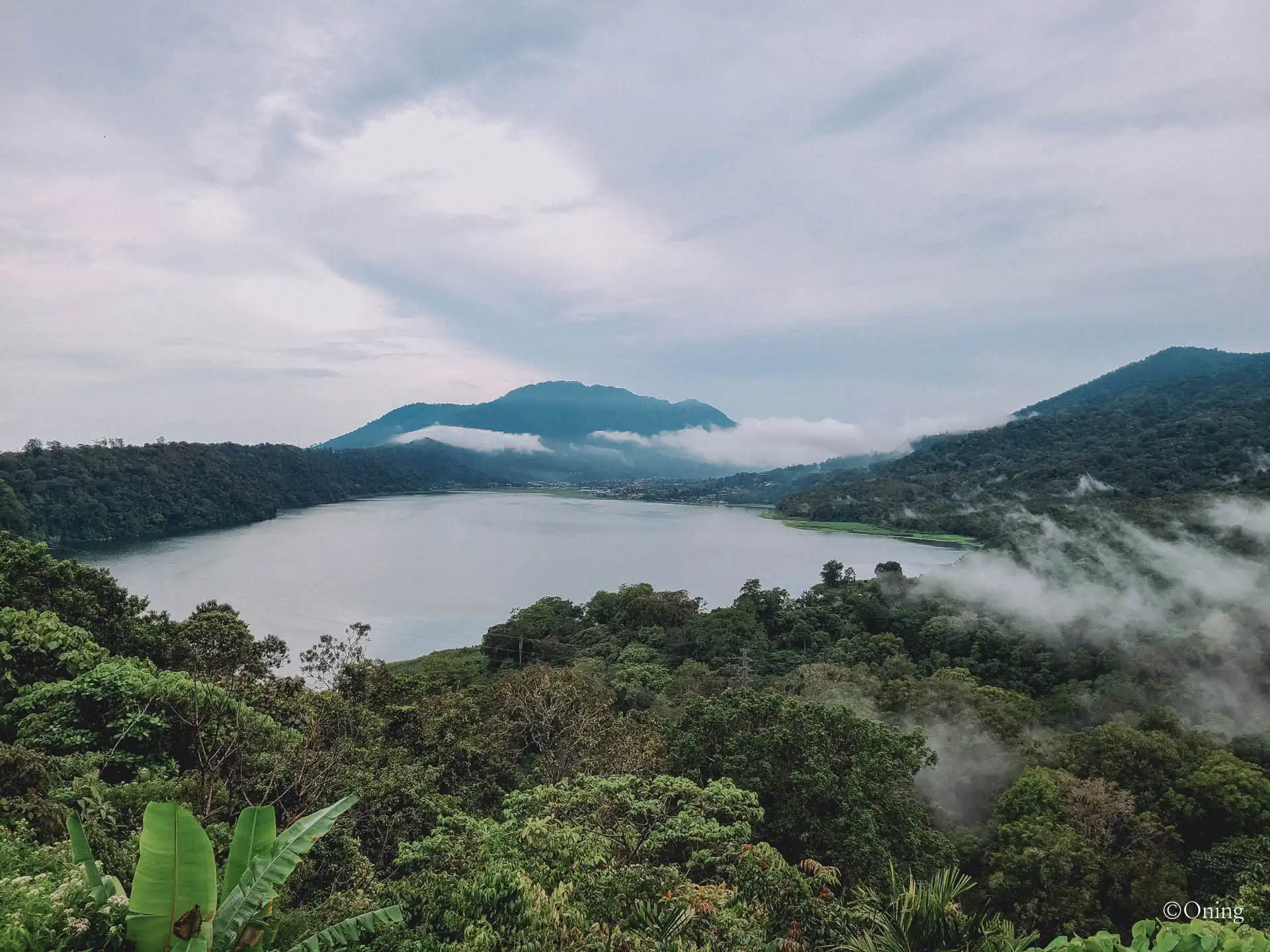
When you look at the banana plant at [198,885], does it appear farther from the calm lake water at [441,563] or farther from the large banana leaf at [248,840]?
the calm lake water at [441,563]

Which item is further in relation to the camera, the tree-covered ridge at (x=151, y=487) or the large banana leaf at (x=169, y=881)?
the tree-covered ridge at (x=151, y=487)

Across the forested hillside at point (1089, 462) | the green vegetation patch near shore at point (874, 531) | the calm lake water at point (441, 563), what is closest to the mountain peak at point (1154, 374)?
the forested hillside at point (1089, 462)

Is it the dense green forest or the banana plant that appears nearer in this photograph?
the banana plant

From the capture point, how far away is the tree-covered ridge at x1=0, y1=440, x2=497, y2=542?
61344mm

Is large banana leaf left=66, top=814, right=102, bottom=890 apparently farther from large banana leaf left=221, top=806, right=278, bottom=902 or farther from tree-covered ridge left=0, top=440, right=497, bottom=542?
tree-covered ridge left=0, top=440, right=497, bottom=542

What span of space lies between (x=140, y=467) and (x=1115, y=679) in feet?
301

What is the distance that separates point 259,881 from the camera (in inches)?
131

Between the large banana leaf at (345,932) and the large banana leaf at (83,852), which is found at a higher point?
the large banana leaf at (83,852)

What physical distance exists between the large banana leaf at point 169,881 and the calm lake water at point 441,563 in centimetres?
3228

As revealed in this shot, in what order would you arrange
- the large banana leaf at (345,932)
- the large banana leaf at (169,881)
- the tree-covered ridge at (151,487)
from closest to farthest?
the large banana leaf at (169,881)
the large banana leaf at (345,932)
the tree-covered ridge at (151,487)

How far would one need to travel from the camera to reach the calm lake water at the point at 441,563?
39.9 m

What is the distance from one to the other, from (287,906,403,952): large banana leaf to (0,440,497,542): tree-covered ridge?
65.6 metres

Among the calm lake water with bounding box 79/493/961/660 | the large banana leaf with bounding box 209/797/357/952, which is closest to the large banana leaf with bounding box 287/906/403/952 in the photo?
the large banana leaf with bounding box 209/797/357/952

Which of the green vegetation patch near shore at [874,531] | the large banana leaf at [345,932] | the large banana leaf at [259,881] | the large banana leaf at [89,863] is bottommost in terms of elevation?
the green vegetation patch near shore at [874,531]
